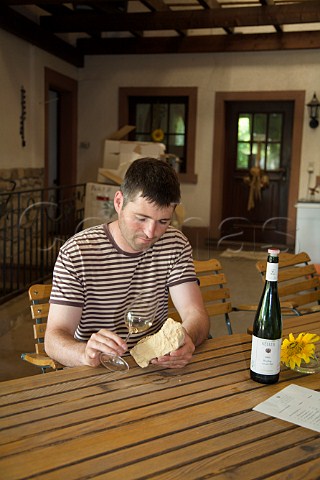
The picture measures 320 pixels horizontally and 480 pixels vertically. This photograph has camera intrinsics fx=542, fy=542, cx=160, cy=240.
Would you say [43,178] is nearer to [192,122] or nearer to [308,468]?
[192,122]

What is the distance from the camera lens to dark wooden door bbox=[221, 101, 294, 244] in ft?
24.9

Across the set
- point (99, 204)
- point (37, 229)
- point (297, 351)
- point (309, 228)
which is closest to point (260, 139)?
point (309, 228)

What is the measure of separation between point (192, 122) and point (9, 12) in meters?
2.94

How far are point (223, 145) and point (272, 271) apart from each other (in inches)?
258

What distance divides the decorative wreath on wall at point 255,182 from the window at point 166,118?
0.78 meters

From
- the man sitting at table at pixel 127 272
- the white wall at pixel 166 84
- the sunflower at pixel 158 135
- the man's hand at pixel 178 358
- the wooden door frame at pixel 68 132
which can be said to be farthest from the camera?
the wooden door frame at pixel 68 132

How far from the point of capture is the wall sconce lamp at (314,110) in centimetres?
718


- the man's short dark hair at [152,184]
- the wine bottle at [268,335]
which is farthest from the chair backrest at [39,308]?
the wine bottle at [268,335]

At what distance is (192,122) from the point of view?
772 cm

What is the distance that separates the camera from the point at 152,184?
164 centimetres

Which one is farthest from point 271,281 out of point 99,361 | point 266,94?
point 266,94

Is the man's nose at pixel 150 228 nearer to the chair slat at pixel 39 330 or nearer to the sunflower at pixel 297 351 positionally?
the sunflower at pixel 297 351

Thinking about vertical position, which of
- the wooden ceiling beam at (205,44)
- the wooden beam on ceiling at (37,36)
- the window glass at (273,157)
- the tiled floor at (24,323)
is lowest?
the tiled floor at (24,323)

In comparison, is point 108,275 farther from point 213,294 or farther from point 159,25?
point 159,25
